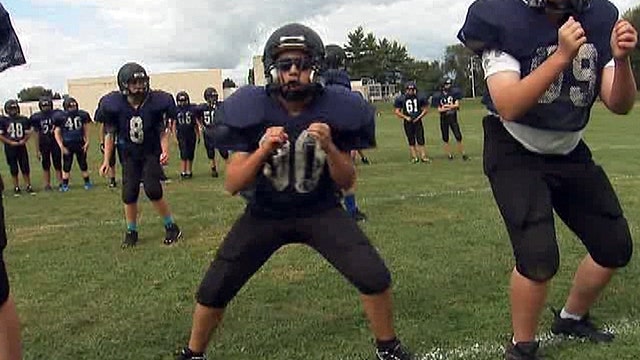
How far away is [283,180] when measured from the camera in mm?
3850

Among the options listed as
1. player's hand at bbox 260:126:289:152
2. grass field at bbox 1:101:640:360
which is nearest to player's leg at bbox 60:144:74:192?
grass field at bbox 1:101:640:360

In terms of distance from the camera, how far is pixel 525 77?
11.3 feet

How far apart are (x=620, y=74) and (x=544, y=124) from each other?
1.26ft

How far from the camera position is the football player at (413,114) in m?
16.6

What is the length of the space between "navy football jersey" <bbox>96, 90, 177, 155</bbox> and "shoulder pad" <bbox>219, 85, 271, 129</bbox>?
4.18 metres

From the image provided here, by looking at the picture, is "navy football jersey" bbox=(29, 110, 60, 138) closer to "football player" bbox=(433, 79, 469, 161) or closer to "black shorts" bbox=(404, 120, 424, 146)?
"black shorts" bbox=(404, 120, 424, 146)

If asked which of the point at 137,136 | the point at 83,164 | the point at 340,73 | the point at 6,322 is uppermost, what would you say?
the point at 340,73

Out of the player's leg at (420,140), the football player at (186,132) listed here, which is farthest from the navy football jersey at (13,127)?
the player's leg at (420,140)

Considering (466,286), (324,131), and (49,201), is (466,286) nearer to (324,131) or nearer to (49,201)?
(324,131)

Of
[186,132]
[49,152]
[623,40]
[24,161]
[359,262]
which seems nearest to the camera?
[623,40]

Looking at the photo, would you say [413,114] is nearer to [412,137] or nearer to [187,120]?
[412,137]

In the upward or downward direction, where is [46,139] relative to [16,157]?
upward

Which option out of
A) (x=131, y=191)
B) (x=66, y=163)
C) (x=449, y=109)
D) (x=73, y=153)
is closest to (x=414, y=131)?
(x=449, y=109)

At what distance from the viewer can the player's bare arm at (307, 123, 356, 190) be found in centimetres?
357
